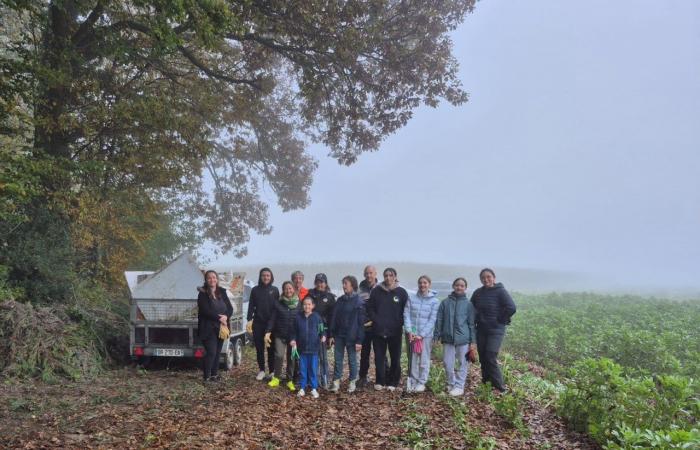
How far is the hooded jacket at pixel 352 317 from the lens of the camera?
881 cm

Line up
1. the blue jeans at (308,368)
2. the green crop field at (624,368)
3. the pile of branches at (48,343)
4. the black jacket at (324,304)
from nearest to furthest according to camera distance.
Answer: the green crop field at (624,368), the blue jeans at (308,368), the pile of branches at (48,343), the black jacket at (324,304)

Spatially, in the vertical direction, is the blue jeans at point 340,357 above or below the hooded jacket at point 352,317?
below

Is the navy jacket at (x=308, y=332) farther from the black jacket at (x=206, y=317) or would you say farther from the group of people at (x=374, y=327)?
the black jacket at (x=206, y=317)

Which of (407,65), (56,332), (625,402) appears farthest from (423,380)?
(407,65)

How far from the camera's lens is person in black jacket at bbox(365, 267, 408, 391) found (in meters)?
8.76

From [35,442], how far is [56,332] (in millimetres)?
4709

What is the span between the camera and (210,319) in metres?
9.09

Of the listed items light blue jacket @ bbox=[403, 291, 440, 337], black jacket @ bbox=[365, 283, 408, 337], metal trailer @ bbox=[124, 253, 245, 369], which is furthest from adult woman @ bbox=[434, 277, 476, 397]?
metal trailer @ bbox=[124, 253, 245, 369]

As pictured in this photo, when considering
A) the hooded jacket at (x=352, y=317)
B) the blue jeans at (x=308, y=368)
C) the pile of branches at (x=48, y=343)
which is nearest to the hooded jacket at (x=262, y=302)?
the blue jeans at (x=308, y=368)

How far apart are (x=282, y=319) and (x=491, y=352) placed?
3576 millimetres

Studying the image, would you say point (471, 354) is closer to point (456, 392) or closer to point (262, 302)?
point (456, 392)

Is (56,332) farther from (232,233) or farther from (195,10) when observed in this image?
(232,233)

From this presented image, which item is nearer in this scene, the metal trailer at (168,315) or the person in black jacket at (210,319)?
the person in black jacket at (210,319)

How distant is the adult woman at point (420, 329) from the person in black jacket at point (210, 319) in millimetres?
3282
